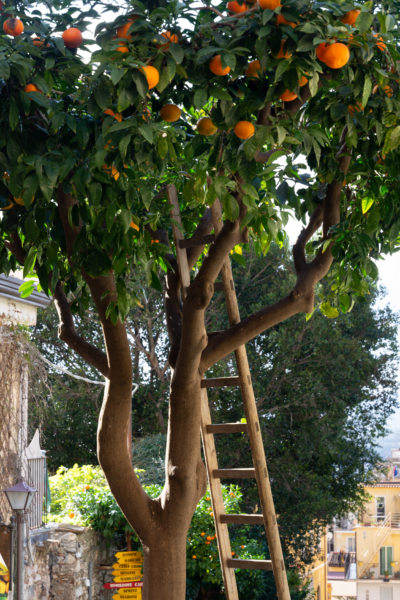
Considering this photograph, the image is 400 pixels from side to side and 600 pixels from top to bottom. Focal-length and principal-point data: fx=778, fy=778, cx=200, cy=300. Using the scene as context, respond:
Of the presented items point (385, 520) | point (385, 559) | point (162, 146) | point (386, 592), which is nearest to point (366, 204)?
point (162, 146)

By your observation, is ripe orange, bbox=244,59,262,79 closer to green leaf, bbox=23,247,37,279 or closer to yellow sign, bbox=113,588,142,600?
green leaf, bbox=23,247,37,279

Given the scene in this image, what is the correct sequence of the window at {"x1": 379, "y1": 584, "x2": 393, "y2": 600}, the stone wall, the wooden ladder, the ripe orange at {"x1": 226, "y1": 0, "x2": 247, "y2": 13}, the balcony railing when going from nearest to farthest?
the ripe orange at {"x1": 226, "y1": 0, "x2": 247, "y2": 13}
the wooden ladder
the stone wall
the balcony railing
the window at {"x1": 379, "y1": 584, "x2": 393, "y2": 600}

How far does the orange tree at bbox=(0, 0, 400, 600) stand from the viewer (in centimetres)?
237

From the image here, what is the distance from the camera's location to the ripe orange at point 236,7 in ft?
8.39

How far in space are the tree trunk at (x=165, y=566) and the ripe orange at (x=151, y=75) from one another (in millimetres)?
1825

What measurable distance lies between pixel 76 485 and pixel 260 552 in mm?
2482

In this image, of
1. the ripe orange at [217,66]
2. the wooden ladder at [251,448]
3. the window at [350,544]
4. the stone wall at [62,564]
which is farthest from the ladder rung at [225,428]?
the window at [350,544]

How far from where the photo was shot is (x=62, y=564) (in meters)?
8.60

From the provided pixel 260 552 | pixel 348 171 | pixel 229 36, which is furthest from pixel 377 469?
pixel 229 36

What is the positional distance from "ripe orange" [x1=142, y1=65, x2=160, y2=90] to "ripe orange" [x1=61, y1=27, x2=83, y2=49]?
15.6 inches

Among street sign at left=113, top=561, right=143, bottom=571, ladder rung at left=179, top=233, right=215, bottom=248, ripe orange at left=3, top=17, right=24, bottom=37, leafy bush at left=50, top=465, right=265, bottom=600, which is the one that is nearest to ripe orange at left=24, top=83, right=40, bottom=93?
ripe orange at left=3, top=17, right=24, bottom=37

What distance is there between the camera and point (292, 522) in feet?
43.9

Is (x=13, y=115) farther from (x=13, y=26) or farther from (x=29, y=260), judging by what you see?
(x=29, y=260)

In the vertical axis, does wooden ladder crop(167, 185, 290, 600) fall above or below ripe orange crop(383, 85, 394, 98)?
below
